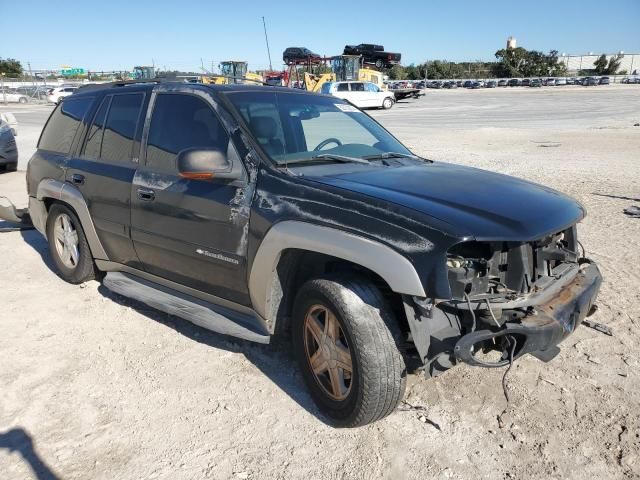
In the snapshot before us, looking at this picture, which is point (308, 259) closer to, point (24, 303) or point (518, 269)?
point (518, 269)

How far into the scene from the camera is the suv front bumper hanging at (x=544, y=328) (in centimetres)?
257

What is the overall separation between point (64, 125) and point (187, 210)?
2313 millimetres

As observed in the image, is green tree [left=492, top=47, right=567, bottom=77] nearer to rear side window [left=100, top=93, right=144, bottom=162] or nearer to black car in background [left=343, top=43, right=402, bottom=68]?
black car in background [left=343, top=43, right=402, bottom=68]

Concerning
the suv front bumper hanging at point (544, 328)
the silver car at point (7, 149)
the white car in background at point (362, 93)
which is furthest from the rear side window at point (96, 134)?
the white car in background at point (362, 93)


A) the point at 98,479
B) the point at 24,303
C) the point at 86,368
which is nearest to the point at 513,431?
the point at 98,479

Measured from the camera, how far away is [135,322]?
4402 millimetres

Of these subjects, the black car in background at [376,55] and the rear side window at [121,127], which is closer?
the rear side window at [121,127]

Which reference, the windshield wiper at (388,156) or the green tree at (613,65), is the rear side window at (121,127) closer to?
the windshield wiper at (388,156)

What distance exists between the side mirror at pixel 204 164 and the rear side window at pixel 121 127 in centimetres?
113

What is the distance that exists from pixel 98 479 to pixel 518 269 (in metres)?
2.35

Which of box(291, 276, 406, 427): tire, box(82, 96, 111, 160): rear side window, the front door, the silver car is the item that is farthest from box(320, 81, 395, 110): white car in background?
box(291, 276, 406, 427): tire

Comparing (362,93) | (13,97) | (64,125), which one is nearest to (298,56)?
(362,93)

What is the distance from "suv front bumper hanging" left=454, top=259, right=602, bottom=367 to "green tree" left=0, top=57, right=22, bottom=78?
7490 cm

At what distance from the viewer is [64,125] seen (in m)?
5.07
